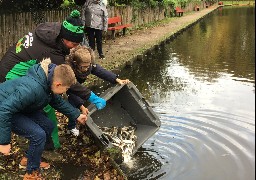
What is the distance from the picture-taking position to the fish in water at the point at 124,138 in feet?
18.1

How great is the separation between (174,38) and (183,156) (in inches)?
539

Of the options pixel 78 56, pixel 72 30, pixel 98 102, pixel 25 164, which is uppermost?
pixel 72 30

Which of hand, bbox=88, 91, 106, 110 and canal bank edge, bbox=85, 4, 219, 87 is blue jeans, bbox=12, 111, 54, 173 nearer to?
hand, bbox=88, 91, 106, 110

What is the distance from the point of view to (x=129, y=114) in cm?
624

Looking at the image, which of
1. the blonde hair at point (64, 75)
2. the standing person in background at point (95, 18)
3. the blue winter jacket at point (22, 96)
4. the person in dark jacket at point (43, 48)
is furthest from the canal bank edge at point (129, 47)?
the blonde hair at point (64, 75)

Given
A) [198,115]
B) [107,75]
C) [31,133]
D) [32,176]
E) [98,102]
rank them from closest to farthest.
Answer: [31,133] → [32,176] → [98,102] → [107,75] → [198,115]

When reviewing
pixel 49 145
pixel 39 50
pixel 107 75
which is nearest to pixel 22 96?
pixel 39 50

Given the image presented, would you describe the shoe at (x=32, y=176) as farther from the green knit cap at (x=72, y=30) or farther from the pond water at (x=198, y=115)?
the green knit cap at (x=72, y=30)

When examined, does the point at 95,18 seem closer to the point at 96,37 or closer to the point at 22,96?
the point at 96,37

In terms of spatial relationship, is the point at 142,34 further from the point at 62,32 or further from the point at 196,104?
the point at 62,32

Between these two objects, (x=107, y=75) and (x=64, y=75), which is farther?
(x=107, y=75)

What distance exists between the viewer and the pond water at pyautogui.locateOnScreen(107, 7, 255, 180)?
5.63 meters

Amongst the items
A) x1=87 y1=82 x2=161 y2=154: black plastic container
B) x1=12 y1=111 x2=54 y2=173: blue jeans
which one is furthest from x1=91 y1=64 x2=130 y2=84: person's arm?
x1=12 y1=111 x2=54 y2=173: blue jeans

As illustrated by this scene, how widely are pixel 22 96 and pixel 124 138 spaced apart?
2.02 metres
